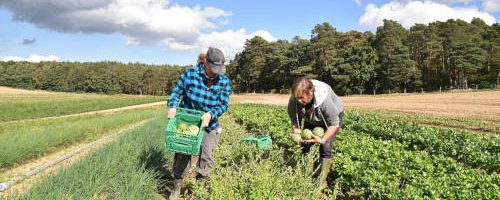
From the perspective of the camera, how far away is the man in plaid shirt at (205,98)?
4465 millimetres

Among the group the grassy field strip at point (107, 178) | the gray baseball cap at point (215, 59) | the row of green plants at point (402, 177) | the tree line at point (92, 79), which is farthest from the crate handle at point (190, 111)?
the tree line at point (92, 79)

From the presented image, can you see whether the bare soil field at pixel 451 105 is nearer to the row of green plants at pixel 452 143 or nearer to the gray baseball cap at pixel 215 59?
the row of green plants at pixel 452 143

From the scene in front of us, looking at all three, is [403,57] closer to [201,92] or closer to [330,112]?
[330,112]

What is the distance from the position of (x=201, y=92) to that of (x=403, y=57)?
159 ft

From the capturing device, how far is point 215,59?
4.38 m

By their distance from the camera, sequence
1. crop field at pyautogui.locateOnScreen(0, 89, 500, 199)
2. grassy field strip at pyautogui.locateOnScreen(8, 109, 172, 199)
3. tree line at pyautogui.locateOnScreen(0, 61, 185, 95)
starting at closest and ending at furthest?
grassy field strip at pyautogui.locateOnScreen(8, 109, 172, 199) < crop field at pyautogui.locateOnScreen(0, 89, 500, 199) < tree line at pyautogui.locateOnScreen(0, 61, 185, 95)

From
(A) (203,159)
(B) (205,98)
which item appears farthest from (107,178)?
(B) (205,98)

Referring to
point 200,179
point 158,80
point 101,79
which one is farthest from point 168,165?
point 101,79

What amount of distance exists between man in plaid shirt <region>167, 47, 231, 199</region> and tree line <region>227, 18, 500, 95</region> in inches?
1828

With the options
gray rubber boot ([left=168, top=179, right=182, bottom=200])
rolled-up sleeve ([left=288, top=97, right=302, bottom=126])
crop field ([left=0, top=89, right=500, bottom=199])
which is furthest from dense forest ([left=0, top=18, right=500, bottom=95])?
gray rubber boot ([left=168, top=179, right=182, bottom=200])

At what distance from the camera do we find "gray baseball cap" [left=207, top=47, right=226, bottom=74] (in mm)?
4383

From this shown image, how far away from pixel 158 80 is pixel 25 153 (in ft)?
313

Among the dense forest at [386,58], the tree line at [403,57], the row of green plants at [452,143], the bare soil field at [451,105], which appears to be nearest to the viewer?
the row of green plants at [452,143]

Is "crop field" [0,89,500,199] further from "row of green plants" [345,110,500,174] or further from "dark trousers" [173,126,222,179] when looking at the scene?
"dark trousers" [173,126,222,179]
